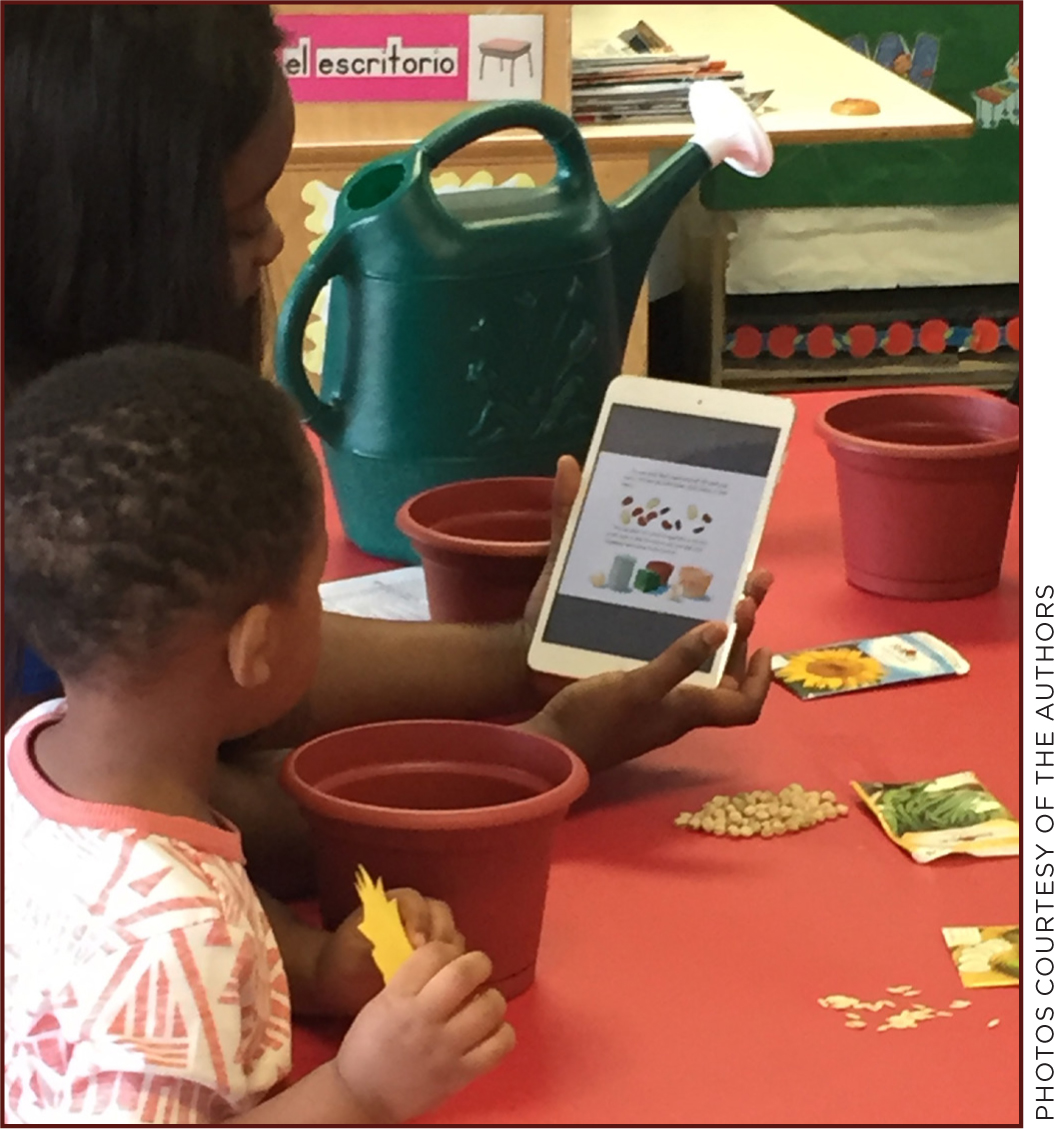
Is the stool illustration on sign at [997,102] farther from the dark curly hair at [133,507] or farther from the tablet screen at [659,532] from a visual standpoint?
the dark curly hair at [133,507]

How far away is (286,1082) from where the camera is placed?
67 cm

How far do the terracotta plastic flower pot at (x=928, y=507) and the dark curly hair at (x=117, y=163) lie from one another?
0.47 m

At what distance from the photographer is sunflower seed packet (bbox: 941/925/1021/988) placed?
0.72m

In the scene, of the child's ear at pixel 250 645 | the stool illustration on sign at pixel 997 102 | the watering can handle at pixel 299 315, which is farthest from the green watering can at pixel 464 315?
the stool illustration on sign at pixel 997 102

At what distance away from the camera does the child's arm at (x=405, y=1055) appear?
0.63m

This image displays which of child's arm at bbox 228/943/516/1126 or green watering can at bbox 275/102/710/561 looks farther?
green watering can at bbox 275/102/710/561

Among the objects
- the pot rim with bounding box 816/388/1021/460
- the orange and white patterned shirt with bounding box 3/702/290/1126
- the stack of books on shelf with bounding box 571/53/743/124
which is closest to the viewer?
the orange and white patterned shirt with bounding box 3/702/290/1126

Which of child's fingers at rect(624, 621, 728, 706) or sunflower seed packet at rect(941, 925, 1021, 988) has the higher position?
child's fingers at rect(624, 621, 728, 706)

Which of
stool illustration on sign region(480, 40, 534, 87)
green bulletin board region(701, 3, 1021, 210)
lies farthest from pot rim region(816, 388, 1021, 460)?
green bulletin board region(701, 3, 1021, 210)

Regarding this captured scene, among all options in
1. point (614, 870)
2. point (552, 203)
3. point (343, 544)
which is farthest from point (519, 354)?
point (614, 870)

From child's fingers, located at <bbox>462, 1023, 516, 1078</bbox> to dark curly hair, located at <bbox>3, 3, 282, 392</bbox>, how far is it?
0.38 meters

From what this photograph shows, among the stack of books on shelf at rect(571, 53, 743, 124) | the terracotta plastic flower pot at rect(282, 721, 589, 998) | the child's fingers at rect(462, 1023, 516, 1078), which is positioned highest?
the stack of books on shelf at rect(571, 53, 743, 124)

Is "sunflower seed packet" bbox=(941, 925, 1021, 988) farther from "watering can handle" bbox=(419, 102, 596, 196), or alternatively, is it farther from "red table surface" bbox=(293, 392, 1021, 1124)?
"watering can handle" bbox=(419, 102, 596, 196)

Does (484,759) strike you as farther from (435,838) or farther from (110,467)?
(110,467)
